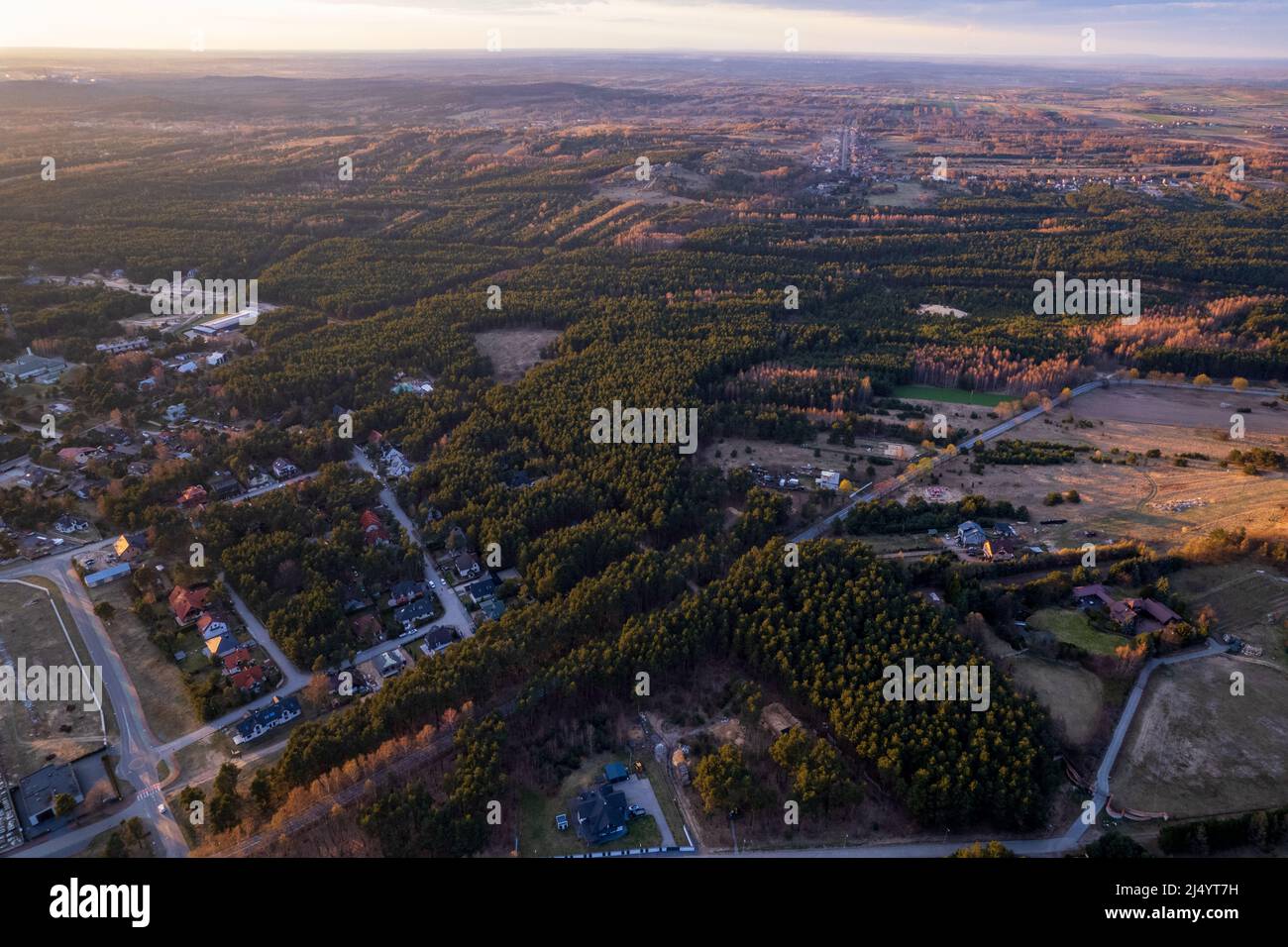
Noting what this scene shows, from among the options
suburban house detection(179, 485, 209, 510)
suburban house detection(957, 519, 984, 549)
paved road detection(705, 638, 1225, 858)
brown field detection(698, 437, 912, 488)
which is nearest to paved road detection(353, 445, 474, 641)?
suburban house detection(179, 485, 209, 510)

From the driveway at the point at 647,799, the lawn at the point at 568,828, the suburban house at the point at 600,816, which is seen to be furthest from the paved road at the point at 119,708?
the driveway at the point at 647,799

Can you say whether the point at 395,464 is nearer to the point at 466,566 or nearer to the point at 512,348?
the point at 466,566

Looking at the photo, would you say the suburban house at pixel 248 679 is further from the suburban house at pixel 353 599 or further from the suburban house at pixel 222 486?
the suburban house at pixel 222 486

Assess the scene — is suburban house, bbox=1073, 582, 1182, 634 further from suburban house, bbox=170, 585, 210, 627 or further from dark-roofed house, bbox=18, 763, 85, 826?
dark-roofed house, bbox=18, 763, 85, 826

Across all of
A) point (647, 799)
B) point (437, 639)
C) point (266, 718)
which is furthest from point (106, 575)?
point (647, 799)

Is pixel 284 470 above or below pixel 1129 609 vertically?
above
